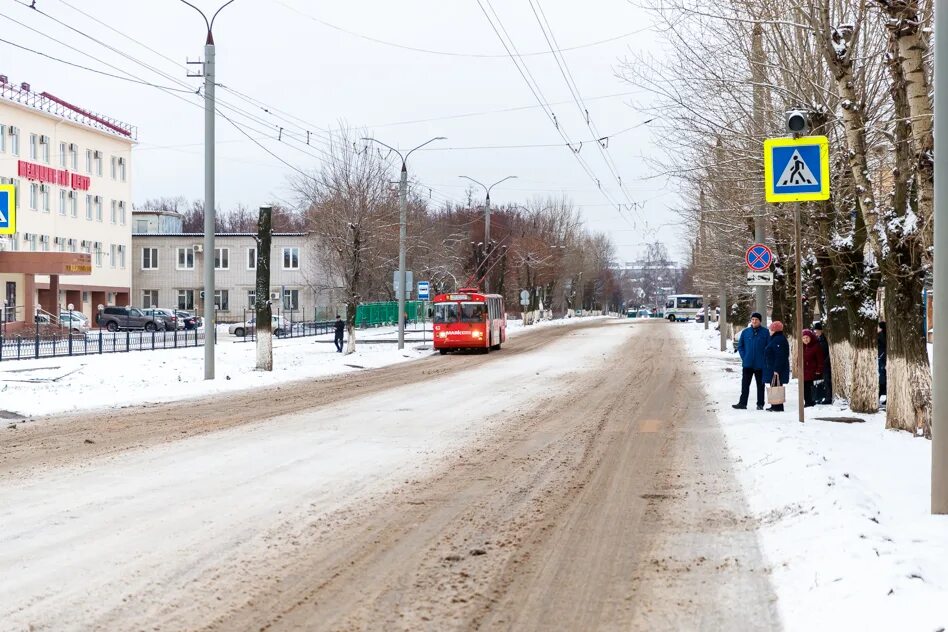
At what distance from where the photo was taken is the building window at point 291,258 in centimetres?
9331

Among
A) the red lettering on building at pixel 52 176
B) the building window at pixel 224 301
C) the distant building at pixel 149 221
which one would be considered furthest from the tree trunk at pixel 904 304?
the distant building at pixel 149 221

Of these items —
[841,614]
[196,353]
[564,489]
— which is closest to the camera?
[841,614]

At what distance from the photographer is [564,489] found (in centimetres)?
1010

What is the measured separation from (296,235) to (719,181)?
69.8 metres

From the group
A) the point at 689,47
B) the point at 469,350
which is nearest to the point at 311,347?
the point at 469,350

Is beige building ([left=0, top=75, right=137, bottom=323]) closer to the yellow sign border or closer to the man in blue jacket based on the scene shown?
the yellow sign border

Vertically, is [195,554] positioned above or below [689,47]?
below

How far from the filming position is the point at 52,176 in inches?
2704

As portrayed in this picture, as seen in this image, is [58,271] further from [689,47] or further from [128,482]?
[128,482]

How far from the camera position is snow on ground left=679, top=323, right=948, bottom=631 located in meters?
5.64

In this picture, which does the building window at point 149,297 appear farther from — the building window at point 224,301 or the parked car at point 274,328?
the parked car at point 274,328

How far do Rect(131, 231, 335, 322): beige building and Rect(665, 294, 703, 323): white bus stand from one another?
3964cm

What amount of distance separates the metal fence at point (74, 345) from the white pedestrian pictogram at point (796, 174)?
1010 inches

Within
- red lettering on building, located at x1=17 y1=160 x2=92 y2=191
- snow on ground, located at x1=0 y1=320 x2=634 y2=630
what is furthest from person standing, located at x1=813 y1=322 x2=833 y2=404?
red lettering on building, located at x1=17 y1=160 x2=92 y2=191
